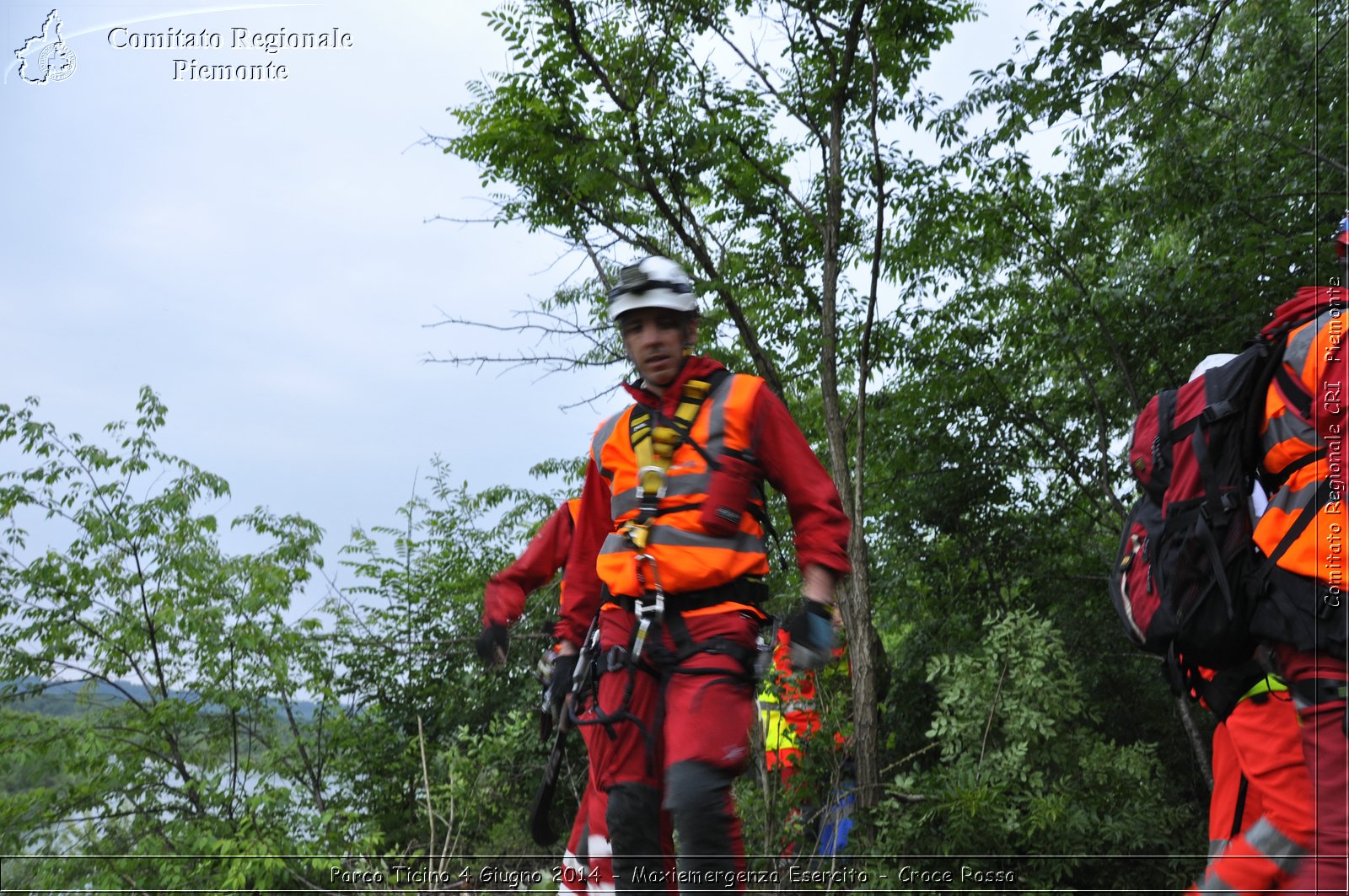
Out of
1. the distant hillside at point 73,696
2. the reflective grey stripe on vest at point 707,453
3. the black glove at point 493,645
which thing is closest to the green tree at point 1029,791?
the black glove at point 493,645

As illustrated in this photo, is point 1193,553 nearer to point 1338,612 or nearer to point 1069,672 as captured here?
point 1338,612

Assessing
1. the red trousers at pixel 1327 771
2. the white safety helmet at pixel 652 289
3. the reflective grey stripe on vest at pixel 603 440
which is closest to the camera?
the red trousers at pixel 1327 771

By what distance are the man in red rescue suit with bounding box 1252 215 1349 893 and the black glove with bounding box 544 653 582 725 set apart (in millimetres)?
2344

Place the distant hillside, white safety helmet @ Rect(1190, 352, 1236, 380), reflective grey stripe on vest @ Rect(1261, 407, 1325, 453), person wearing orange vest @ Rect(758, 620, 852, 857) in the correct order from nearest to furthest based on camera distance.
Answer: reflective grey stripe on vest @ Rect(1261, 407, 1325, 453) → white safety helmet @ Rect(1190, 352, 1236, 380) → person wearing orange vest @ Rect(758, 620, 852, 857) → the distant hillside

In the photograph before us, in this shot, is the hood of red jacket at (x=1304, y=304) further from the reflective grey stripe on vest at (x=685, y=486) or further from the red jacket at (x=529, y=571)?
the red jacket at (x=529, y=571)

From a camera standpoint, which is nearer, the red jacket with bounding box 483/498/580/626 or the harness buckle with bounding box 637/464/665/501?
the harness buckle with bounding box 637/464/665/501

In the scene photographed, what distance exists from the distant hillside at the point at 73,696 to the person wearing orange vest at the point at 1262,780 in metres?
7.43

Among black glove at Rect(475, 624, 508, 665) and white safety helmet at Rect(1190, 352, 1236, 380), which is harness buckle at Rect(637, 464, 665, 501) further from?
white safety helmet at Rect(1190, 352, 1236, 380)

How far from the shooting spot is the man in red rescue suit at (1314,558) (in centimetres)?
260

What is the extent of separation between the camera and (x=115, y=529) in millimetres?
8109

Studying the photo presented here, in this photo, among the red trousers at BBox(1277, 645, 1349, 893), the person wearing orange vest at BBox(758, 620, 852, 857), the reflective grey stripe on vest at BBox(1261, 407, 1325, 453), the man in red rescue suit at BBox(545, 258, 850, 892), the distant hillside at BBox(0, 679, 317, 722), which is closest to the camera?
the red trousers at BBox(1277, 645, 1349, 893)

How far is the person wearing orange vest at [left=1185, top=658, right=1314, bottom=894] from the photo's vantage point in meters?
2.79

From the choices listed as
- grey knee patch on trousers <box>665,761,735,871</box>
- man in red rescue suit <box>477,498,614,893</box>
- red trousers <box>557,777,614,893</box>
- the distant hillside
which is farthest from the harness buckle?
the distant hillside

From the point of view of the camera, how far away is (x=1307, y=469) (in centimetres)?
275
